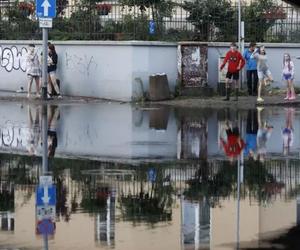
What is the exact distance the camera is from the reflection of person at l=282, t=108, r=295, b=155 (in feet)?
49.5

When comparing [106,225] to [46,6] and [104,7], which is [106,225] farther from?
[104,7]

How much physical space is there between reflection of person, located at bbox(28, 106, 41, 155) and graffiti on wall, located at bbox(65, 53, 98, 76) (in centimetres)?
431

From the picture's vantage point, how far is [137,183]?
37.1ft

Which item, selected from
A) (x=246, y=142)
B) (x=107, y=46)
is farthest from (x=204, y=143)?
(x=107, y=46)

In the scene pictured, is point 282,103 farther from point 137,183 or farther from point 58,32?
point 137,183

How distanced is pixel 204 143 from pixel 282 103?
9.76m

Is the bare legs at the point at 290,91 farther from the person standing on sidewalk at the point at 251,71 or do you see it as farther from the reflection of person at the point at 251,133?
the reflection of person at the point at 251,133

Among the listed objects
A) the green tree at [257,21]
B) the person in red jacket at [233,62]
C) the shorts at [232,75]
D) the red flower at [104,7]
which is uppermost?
the red flower at [104,7]

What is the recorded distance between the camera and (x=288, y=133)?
17.4 metres

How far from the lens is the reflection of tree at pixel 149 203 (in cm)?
933

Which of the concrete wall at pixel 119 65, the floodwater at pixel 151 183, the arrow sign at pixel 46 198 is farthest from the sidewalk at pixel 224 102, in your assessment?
the arrow sign at pixel 46 198

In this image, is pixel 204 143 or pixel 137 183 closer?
pixel 137 183

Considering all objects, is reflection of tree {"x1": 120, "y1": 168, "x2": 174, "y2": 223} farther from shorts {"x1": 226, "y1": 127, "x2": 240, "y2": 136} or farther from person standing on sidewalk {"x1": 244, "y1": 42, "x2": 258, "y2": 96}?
person standing on sidewalk {"x1": 244, "y1": 42, "x2": 258, "y2": 96}

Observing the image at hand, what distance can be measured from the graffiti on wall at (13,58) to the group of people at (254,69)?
22.0 feet
